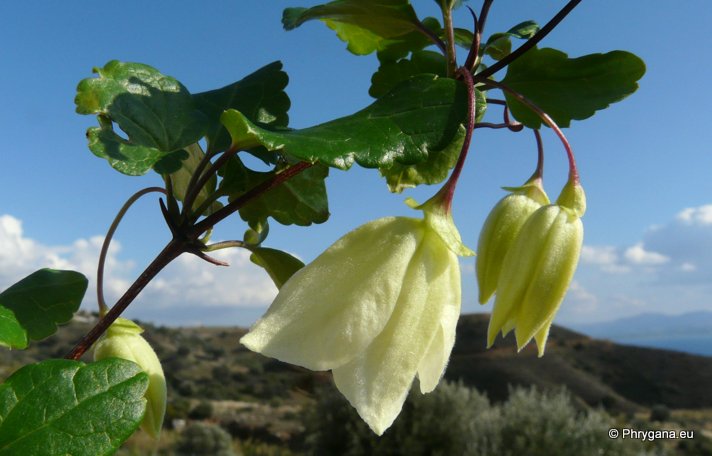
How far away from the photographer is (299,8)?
0.96m

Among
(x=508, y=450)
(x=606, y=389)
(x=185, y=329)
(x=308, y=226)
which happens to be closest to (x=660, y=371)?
(x=606, y=389)

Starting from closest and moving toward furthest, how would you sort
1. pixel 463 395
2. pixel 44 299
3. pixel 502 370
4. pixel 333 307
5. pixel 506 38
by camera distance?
pixel 333 307
pixel 44 299
pixel 506 38
pixel 463 395
pixel 502 370

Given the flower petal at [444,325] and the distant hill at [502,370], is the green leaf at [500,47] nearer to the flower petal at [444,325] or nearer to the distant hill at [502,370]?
the flower petal at [444,325]

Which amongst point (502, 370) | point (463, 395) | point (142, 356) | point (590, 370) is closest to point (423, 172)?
point (142, 356)

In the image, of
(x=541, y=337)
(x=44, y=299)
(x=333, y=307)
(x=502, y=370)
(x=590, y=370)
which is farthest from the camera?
(x=590, y=370)

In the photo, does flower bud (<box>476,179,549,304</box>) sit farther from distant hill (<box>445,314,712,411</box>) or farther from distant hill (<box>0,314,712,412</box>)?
distant hill (<box>445,314,712,411</box>)

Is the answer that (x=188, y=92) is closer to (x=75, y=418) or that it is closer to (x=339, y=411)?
(x=75, y=418)

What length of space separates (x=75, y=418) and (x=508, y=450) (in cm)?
754

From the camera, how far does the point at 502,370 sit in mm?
14625

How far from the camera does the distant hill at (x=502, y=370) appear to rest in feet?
47.4

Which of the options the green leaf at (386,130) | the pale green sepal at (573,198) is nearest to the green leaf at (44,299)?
the green leaf at (386,130)

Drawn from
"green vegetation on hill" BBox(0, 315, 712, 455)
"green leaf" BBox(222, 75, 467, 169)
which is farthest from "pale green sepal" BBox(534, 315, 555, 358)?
"green vegetation on hill" BBox(0, 315, 712, 455)

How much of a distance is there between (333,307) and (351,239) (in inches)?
2.4

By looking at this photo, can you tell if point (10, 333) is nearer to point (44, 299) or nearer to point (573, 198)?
point (44, 299)
